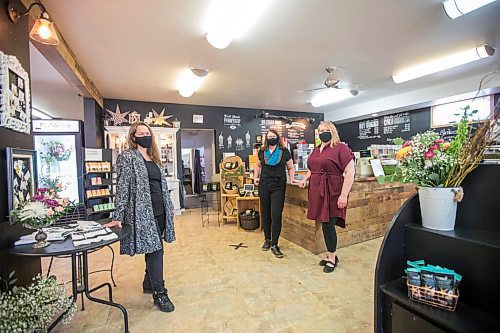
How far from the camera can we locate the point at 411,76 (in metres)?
4.15

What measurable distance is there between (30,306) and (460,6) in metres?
3.72

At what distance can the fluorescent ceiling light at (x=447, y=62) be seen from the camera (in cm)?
332

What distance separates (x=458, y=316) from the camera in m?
0.97

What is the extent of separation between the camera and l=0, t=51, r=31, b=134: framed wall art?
58.0 inches

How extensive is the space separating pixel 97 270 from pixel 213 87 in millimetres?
3476

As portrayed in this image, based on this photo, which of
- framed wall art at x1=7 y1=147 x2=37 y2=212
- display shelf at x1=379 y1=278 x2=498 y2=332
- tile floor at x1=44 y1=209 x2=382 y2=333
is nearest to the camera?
display shelf at x1=379 y1=278 x2=498 y2=332

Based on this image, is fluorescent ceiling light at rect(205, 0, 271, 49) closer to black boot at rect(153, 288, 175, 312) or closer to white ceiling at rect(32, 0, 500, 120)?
white ceiling at rect(32, 0, 500, 120)

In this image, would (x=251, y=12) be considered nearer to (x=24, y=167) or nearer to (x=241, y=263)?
(x=24, y=167)

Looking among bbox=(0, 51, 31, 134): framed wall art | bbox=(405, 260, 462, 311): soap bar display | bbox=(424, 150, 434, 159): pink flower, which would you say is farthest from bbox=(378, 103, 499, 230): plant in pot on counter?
bbox=(0, 51, 31, 134): framed wall art

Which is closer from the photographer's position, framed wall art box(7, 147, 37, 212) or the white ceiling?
framed wall art box(7, 147, 37, 212)

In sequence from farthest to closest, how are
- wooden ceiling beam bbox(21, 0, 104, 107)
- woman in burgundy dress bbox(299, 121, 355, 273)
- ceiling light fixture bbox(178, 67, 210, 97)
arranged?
1. ceiling light fixture bbox(178, 67, 210, 97)
2. woman in burgundy dress bbox(299, 121, 355, 273)
3. wooden ceiling beam bbox(21, 0, 104, 107)

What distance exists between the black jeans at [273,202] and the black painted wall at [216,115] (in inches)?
138

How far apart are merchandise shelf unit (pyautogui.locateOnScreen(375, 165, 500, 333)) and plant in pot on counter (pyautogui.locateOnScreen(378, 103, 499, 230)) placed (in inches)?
3.0

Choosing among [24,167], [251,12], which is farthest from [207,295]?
[251,12]
